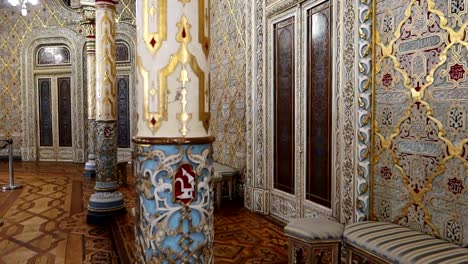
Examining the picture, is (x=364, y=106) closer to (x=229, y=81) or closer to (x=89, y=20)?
(x=229, y=81)

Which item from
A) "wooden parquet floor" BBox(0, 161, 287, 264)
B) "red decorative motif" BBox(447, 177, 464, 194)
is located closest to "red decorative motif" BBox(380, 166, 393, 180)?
"red decorative motif" BBox(447, 177, 464, 194)

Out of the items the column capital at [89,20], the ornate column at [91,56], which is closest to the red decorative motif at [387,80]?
the ornate column at [91,56]

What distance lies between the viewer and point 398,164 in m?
3.20

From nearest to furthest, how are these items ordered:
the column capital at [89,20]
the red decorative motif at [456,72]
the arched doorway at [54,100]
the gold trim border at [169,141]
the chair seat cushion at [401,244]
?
1. the gold trim border at [169,141]
2. the chair seat cushion at [401,244]
3. the red decorative motif at [456,72]
4. the column capital at [89,20]
5. the arched doorway at [54,100]

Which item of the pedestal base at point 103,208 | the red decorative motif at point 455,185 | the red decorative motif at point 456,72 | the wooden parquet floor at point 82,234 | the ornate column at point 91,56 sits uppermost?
the ornate column at point 91,56

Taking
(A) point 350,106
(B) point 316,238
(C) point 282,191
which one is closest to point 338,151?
(A) point 350,106

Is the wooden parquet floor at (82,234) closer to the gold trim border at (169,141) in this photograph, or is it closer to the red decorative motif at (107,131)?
the red decorative motif at (107,131)

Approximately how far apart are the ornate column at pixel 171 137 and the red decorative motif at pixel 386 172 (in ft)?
6.57

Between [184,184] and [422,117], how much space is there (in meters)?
2.02

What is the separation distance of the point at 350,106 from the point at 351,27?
2.31 ft

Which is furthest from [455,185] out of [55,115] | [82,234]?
[55,115]

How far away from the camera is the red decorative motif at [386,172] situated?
3.28 metres

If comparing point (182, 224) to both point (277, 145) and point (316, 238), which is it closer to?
point (316, 238)

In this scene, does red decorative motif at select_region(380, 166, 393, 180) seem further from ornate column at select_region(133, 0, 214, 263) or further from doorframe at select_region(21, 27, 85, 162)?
doorframe at select_region(21, 27, 85, 162)
